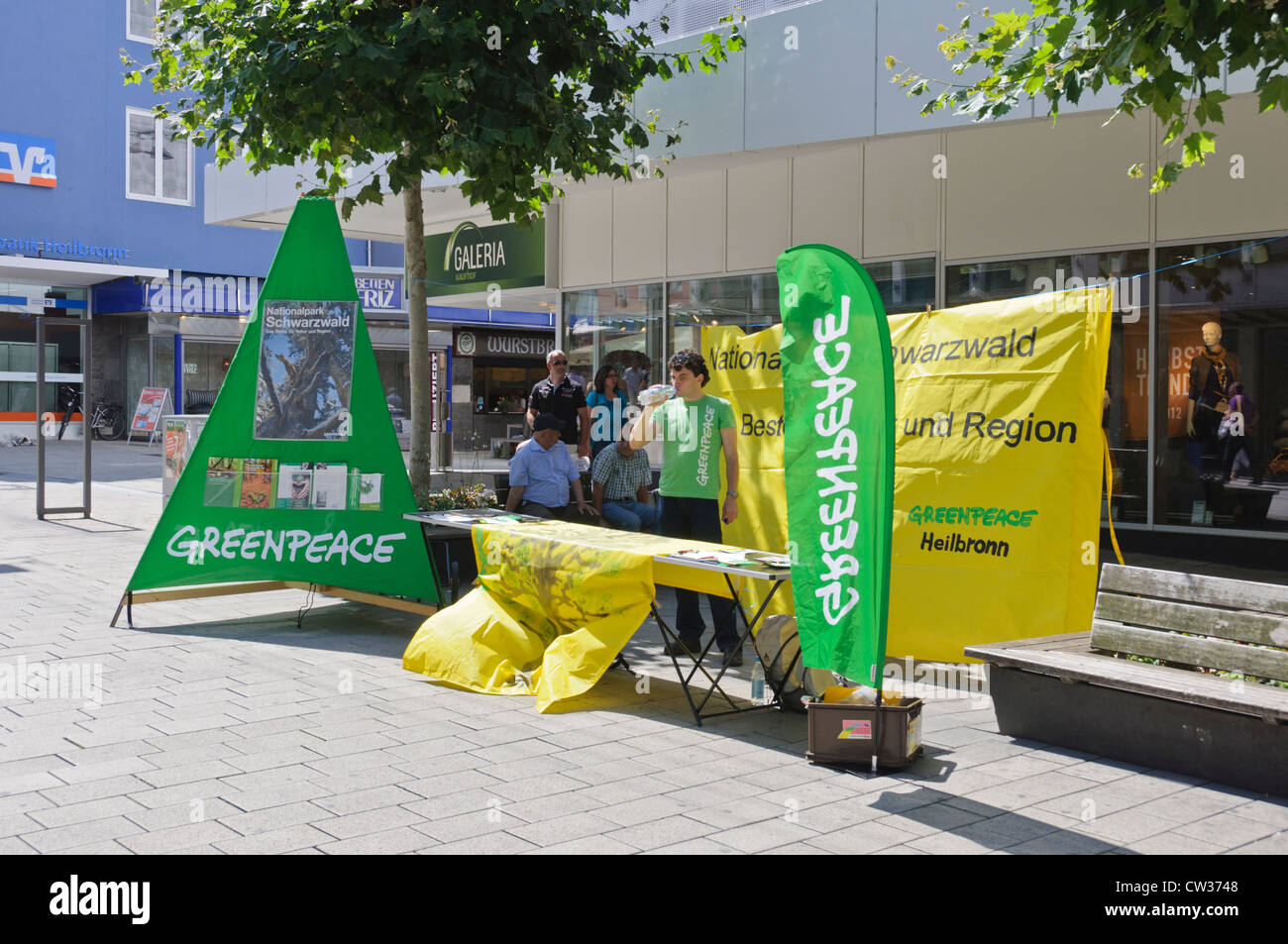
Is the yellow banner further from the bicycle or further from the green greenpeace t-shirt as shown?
the bicycle

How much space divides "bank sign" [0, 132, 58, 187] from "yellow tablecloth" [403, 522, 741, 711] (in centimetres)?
2946

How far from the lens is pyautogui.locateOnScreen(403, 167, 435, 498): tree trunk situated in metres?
9.38

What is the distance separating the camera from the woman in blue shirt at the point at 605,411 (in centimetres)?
1233

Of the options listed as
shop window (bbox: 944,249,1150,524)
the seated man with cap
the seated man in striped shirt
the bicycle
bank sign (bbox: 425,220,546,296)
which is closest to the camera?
the seated man with cap

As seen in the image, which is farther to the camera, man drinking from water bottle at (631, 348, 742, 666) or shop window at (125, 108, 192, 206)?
shop window at (125, 108, 192, 206)

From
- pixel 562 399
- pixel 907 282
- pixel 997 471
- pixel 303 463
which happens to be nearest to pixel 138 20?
pixel 562 399

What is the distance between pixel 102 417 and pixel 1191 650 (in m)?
33.1

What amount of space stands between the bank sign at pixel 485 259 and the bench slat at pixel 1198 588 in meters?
10.1

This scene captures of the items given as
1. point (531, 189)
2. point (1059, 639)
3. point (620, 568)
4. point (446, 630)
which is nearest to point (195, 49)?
point (531, 189)

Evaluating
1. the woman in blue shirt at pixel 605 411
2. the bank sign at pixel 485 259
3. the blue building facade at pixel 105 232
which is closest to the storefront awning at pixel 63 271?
the blue building facade at pixel 105 232

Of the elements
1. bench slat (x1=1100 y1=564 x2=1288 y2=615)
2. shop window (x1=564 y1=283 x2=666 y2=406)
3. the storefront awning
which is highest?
the storefront awning

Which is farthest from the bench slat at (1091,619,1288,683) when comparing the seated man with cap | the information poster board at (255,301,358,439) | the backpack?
the information poster board at (255,301,358,439)

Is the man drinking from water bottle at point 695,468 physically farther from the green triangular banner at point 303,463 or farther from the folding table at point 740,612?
the green triangular banner at point 303,463

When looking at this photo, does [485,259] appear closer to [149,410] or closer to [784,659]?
[784,659]
